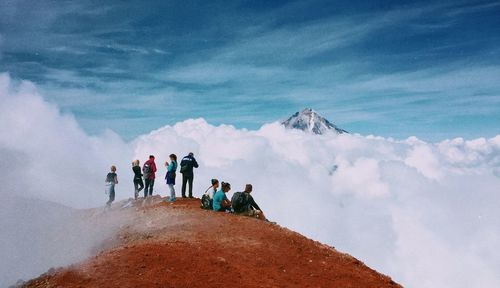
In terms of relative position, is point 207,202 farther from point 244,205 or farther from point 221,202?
point 244,205

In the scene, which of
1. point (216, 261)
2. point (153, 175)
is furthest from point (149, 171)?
point (216, 261)

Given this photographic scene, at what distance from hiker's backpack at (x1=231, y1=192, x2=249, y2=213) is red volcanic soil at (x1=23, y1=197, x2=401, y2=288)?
136 centimetres

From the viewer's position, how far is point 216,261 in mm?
16656

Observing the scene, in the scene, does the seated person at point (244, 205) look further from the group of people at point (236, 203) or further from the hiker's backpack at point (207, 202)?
the hiker's backpack at point (207, 202)

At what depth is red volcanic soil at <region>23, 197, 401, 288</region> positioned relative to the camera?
14773 mm

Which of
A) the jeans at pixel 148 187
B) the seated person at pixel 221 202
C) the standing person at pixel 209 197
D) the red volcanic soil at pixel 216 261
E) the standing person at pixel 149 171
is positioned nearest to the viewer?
the red volcanic soil at pixel 216 261

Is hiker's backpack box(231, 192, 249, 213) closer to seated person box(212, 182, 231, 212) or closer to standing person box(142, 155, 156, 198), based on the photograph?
seated person box(212, 182, 231, 212)

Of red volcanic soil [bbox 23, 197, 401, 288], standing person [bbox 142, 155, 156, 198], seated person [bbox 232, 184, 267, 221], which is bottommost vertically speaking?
red volcanic soil [bbox 23, 197, 401, 288]

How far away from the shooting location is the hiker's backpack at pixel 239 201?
26.2 m

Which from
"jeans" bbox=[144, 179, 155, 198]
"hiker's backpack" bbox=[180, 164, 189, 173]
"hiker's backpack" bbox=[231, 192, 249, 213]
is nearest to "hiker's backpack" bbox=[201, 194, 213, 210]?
"hiker's backpack" bbox=[231, 192, 249, 213]

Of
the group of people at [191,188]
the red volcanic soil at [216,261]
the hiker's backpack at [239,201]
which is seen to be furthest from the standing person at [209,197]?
the red volcanic soil at [216,261]

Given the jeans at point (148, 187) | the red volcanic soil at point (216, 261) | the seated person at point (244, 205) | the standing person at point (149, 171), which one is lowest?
the red volcanic soil at point (216, 261)

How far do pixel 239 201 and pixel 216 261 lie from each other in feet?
31.9

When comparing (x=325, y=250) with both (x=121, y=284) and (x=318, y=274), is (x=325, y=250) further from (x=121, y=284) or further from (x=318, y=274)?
(x=121, y=284)
